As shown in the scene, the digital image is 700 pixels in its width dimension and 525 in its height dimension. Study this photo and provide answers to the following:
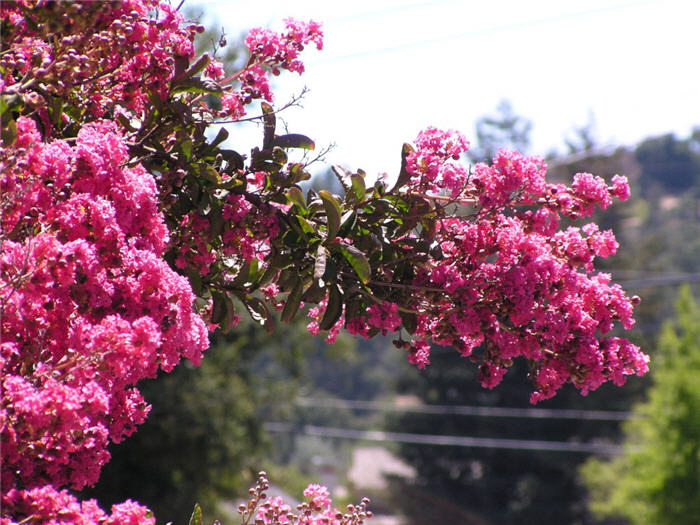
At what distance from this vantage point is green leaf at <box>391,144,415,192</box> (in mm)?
2559

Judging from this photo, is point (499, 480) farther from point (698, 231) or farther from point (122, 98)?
point (122, 98)

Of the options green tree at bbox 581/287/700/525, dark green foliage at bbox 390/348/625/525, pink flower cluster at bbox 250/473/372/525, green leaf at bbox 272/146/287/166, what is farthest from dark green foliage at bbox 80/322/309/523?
dark green foliage at bbox 390/348/625/525

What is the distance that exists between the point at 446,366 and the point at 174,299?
33985 mm

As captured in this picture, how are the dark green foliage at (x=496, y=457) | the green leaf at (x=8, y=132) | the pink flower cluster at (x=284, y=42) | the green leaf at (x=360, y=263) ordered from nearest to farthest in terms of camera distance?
the green leaf at (x=8, y=132), the green leaf at (x=360, y=263), the pink flower cluster at (x=284, y=42), the dark green foliage at (x=496, y=457)

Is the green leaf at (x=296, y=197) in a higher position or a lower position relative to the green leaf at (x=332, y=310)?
higher

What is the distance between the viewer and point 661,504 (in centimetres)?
1512

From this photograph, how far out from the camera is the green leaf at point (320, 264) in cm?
235

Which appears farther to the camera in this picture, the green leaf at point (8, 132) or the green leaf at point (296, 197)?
the green leaf at point (296, 197)

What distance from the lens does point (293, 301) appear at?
8.48ft

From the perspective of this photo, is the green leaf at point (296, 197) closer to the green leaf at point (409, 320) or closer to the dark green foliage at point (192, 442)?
the green leaf at point (409, 320)

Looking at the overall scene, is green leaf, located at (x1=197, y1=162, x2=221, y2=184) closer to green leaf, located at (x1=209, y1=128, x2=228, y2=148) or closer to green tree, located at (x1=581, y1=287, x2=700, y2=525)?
green leaf, located at (x1=209, y1=128, x2=228, y2=148)

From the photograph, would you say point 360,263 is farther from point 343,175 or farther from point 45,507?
point 45,507

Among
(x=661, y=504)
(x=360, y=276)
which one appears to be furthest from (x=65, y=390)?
(x=661, y=504)

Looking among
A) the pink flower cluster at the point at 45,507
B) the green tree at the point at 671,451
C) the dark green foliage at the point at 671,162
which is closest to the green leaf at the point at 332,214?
the pink flower cluster at the point at 45,507
